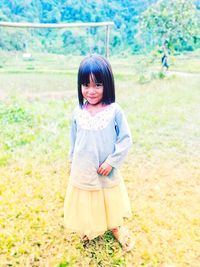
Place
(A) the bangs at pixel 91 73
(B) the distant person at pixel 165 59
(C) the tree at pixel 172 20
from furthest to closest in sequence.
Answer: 1. (B) the distant person at pixel 165 59
2. (C) the tree at pixel 172 20
3. (A) the bangs at pixel 91 73

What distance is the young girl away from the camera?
1.72 metres

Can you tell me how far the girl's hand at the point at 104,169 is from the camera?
1.76 meters

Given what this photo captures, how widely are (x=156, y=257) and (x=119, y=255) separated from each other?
212 millimetres

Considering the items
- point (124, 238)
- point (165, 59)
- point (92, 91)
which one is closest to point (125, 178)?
point (124, 238)

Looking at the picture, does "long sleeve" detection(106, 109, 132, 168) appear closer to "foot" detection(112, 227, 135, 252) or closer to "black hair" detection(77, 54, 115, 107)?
"black hair" detection(77, 54, 115, 107)

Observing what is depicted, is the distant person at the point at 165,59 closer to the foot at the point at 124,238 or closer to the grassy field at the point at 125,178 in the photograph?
the grassy field at the point at 125,178

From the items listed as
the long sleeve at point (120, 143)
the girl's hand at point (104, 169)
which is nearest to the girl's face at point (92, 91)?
the long sleeve at point (120, 143)

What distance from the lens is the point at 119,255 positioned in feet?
6.56

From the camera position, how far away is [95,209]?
1883 millimetres

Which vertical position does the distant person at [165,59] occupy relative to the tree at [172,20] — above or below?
below

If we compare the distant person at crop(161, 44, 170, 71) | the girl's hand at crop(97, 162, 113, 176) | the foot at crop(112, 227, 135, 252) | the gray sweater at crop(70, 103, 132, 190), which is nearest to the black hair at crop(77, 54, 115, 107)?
the gray sweater at crop(70, 103, 132, 190)

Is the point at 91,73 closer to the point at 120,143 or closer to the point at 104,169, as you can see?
the point at 120,143

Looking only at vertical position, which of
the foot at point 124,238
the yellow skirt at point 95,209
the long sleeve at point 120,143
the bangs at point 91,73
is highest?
the bangs at point 91,73

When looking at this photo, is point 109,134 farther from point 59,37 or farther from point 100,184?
point 59,37
